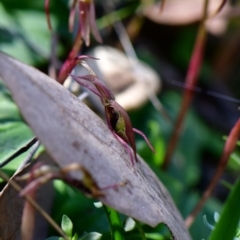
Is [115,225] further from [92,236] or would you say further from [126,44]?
[126,44]

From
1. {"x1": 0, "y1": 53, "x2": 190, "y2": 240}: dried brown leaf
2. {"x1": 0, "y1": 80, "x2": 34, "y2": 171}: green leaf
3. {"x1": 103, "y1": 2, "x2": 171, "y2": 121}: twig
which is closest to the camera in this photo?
{"x1": 0, "y1": 53, "x2": 190, "y2": 240}: dried brown leaf

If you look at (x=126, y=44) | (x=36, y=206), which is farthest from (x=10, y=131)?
(x=126, y=44)

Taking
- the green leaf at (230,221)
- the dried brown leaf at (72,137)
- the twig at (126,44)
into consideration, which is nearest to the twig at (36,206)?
the dried brown leaf at (72,137)

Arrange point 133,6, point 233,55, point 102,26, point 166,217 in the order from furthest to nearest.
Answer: point 233,55
point 133,6
point 102,26
point 166,217

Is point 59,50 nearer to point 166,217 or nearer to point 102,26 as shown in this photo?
point 102,26

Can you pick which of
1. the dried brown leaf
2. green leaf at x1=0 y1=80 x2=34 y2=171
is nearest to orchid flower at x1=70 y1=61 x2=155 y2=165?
the dried brown leaf

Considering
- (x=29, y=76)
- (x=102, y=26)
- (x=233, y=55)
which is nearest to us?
(x=29, y=76)

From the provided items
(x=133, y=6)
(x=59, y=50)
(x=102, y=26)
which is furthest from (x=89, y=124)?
(x=133, y=6)

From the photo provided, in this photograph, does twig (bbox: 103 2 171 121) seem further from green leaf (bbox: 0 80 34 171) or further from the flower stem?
the flower stem
